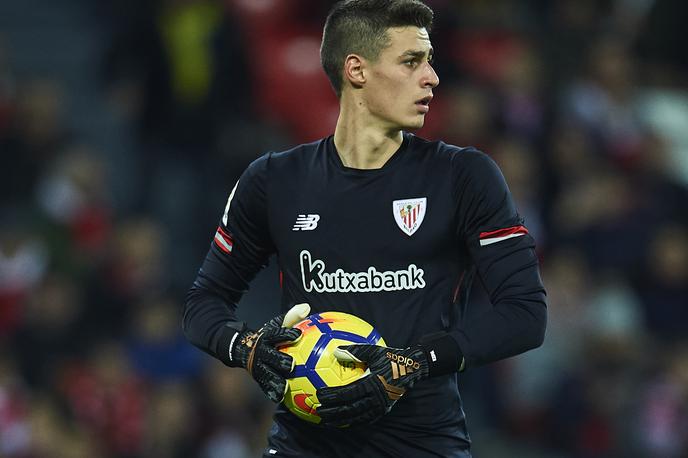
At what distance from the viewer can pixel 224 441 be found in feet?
29.8

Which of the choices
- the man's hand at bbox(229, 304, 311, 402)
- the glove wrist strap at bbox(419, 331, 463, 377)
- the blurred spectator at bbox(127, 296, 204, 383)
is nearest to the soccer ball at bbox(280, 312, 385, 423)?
the man's hand at bbox(229, 304, 311, 402)

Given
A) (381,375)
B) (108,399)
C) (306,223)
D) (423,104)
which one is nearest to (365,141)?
(423,104)

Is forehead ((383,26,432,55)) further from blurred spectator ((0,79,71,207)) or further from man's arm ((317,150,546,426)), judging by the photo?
blurred spectator ((0,79,71,207))

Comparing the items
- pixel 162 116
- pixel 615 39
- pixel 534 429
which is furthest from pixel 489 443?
pixel 615 39

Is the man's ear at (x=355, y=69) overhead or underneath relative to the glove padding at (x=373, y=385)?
overhead

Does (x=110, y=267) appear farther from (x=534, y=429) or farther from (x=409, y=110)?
(x=409, y=110)

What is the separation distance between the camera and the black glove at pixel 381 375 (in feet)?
13.0

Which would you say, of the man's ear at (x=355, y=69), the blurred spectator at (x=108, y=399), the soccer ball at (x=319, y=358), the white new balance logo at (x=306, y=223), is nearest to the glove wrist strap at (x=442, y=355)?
the soccer ball at (x=319, y=358)

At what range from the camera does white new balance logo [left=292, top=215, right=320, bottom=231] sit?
440 centimetres

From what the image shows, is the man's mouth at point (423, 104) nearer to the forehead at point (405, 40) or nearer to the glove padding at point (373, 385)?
the forehead at point (405, 40)

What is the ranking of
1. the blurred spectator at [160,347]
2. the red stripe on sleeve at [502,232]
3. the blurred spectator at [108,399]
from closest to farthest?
the red stripe on sleeve at [502,232] < the blurred spectator at [108,399] < the blurred spectator at [160,347]

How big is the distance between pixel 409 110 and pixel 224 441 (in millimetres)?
5186

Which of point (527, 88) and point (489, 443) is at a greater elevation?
point (527, 88)

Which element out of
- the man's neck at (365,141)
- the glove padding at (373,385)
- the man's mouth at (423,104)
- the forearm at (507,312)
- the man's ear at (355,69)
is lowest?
the glove padding at (373,385)
